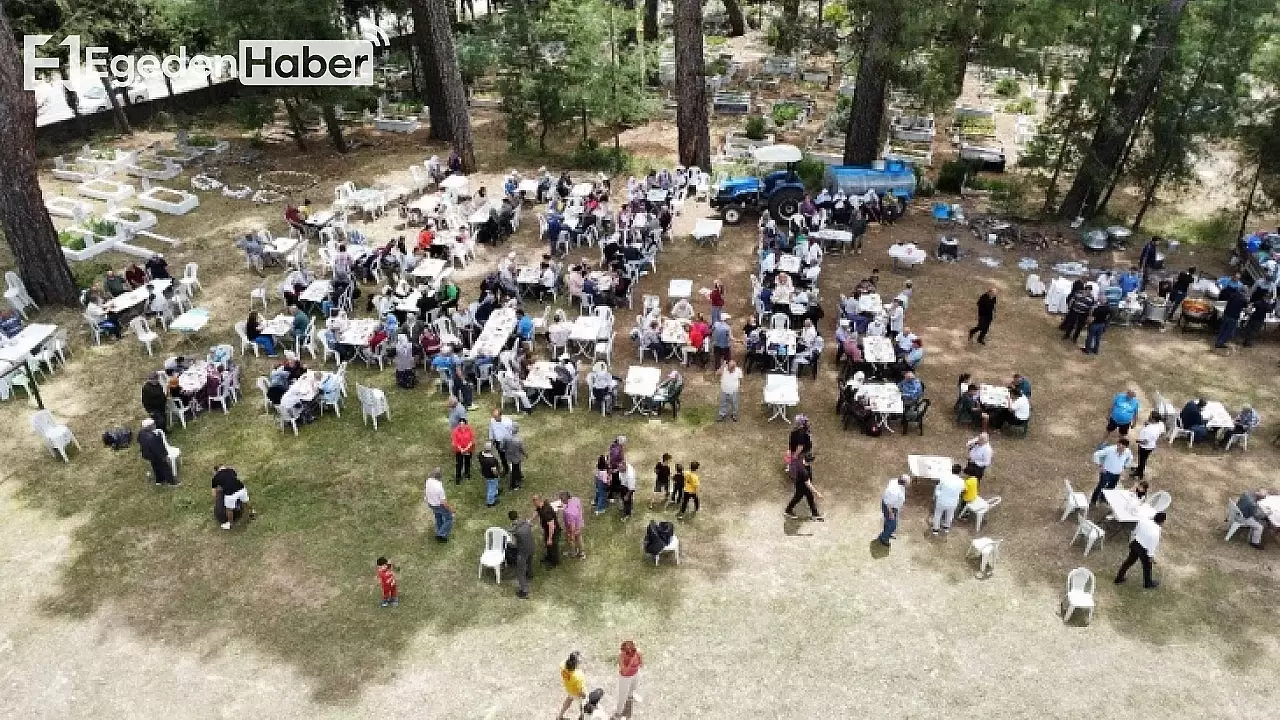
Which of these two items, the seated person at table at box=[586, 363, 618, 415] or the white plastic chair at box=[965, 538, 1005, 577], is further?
the seated person at table at box=[586, 363, 618, 415]

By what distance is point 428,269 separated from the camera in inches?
730

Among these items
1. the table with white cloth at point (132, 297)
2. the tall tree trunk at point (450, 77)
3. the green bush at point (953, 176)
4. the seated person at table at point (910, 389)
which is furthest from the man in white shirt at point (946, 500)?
the tall tree trunk at point (450, 77)

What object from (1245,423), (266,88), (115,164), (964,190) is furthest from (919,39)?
(115,164)

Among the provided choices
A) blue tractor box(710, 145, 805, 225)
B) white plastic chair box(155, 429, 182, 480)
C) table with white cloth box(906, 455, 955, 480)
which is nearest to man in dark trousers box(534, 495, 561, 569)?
table with white cloth box(906, 455, 955, 480)

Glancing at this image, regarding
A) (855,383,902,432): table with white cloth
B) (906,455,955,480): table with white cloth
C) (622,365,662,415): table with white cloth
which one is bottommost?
(906,455,955,480): table with white cloth

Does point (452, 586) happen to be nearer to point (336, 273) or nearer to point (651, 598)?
point (651, 598)

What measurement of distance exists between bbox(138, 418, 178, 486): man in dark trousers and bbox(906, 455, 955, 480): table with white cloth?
36.7 ft

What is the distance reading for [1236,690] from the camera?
9695 millimetres

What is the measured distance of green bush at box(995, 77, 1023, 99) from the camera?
32.7 m

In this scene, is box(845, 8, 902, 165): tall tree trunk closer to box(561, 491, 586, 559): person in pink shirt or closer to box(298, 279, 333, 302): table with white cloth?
box(298, 279, 333, 302): table with white cloth

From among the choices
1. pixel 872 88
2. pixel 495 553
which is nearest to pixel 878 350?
pixel 495 553

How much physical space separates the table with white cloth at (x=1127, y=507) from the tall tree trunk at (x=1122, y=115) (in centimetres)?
1266

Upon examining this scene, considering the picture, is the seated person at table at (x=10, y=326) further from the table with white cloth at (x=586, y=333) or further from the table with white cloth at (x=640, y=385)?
the table with white cloth at (x=640, y=385)

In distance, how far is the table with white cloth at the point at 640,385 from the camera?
14445mm
